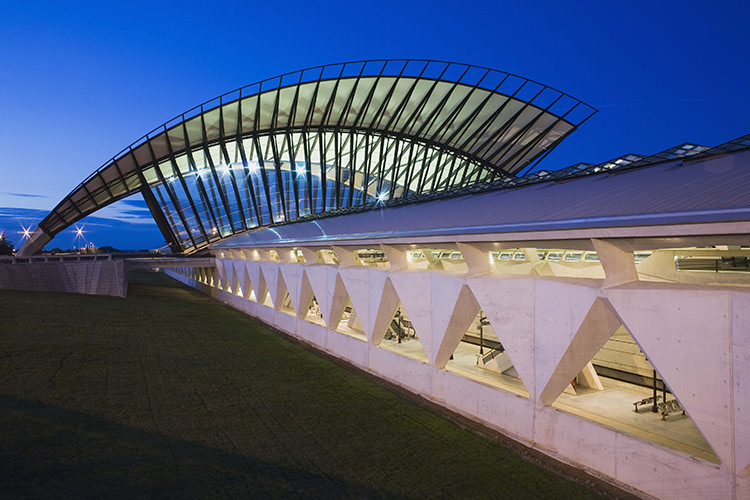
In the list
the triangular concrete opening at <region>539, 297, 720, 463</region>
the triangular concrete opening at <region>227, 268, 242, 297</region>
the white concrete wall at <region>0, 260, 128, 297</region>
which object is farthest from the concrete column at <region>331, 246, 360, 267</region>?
the white concrete wall at <region>0, 260, 128, 297</region>

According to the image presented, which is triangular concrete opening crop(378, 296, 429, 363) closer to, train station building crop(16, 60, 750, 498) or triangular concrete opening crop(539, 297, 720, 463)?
train station building crop(16, 60, 750, 498)

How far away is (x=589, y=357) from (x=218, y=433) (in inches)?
294

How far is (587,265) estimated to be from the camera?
19.9 metres

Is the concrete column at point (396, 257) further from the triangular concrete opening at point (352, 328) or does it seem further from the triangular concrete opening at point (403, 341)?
the triangular concrete opening at point (352, 328)

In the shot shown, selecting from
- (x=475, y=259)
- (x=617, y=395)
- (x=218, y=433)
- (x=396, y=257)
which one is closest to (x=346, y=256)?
(x=396, y=257)

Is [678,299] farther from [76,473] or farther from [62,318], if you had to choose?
[62,318]

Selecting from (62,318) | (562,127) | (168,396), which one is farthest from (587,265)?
(562,127)

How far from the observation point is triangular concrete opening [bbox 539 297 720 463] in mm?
8562

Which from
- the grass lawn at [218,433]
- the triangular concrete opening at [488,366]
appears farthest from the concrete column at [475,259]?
the grass lawn at [218,433]

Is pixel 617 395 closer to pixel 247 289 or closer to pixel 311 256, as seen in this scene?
pixel 311 256

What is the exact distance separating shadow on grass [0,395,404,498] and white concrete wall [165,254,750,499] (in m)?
3.60

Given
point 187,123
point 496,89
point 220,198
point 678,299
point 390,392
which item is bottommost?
point 390,392

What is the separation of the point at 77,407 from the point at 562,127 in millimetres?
49137

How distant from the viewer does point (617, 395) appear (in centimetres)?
1145
